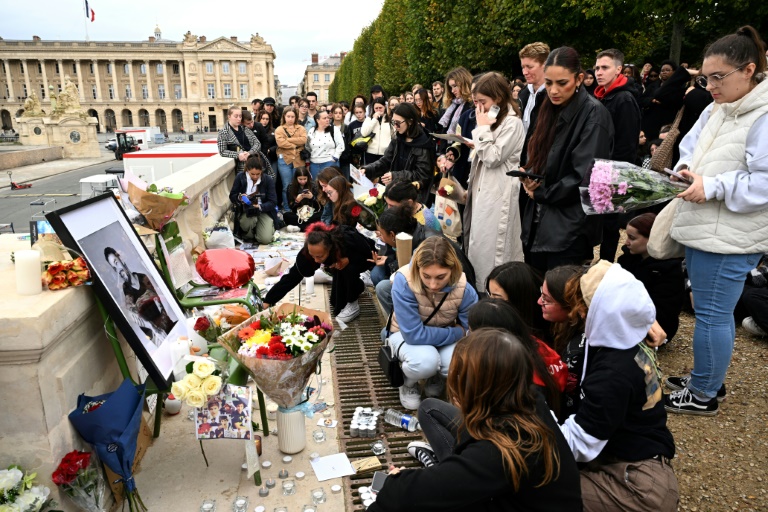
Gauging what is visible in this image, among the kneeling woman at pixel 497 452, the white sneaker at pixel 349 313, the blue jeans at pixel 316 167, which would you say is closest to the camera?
the kneeling woman at pixel 497 452

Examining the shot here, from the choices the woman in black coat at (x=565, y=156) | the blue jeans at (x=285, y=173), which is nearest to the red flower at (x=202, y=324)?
the woman in black coat at (x=565, y=156)

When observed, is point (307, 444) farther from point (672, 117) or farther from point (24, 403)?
point (672, 117)

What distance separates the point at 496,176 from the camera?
4.60 metres

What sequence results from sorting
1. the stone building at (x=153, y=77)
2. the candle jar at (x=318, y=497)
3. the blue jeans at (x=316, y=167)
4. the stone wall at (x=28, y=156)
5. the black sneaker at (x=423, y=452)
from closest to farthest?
the candle jar at (x=318, y=497) < the black sneaker at (x=423, y=452) < the blue jeans at (x=316, y=167) < the stone wall at (x=28, y=156) < the stone building at (x=153, y=77)

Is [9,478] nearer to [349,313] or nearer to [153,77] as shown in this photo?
[349,313]

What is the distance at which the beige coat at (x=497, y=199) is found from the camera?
454cm

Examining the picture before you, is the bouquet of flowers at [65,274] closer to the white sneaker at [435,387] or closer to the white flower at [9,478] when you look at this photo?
the white flower at [9,478]

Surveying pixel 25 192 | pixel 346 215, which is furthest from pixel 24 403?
pixel 25 192

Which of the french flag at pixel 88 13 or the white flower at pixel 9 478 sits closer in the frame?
the white flower at pixel 9 478

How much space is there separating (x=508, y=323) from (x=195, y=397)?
1.57m

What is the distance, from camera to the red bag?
4191 mm

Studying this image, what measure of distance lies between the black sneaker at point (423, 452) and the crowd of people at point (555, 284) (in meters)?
0.02

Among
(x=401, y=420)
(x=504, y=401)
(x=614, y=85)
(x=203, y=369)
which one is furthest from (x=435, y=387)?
(x=614, y=85)

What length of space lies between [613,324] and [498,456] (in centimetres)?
90
